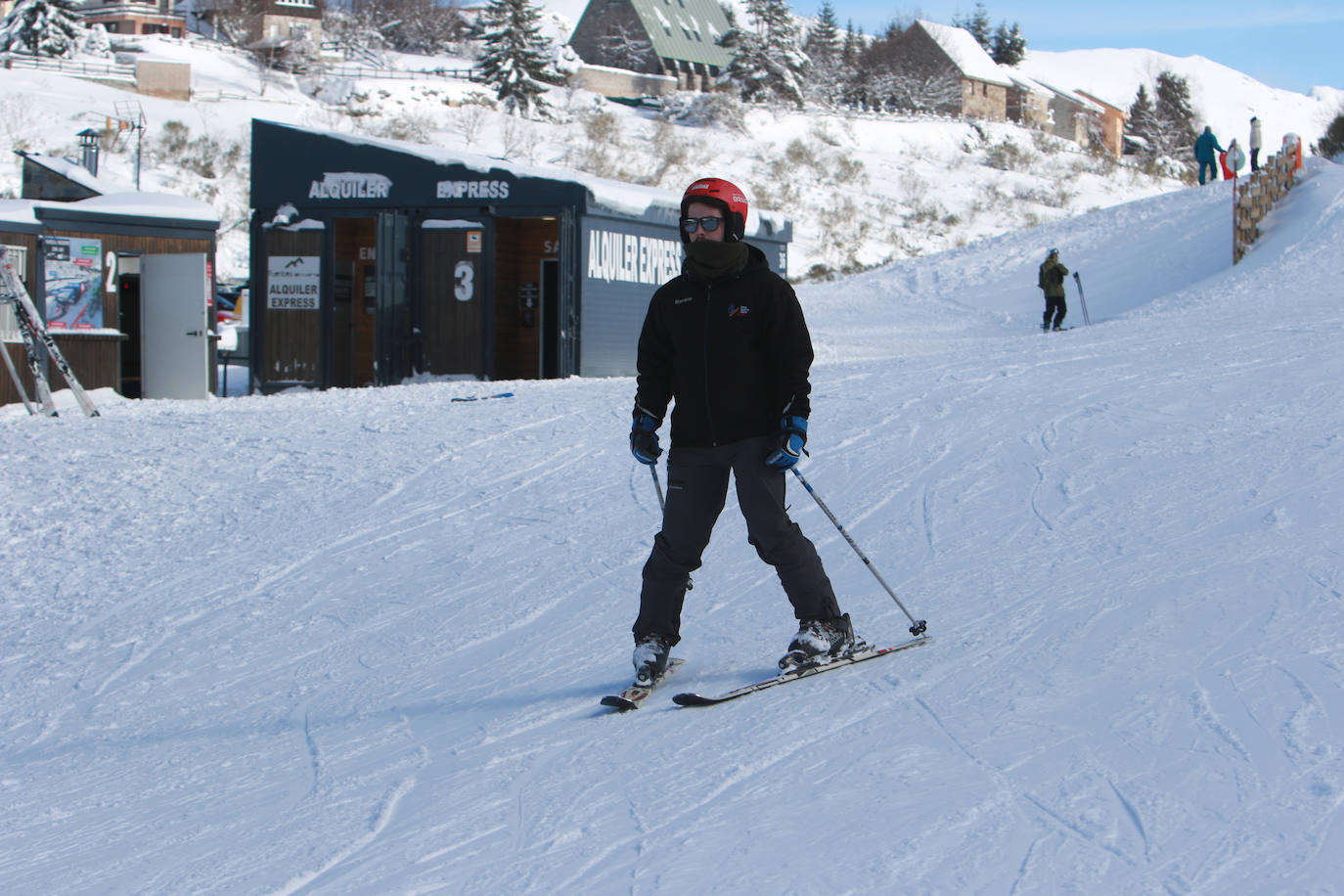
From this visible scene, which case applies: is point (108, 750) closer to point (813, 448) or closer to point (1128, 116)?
point (813, 448)

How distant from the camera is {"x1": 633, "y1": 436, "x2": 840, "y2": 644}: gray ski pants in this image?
15.2ft

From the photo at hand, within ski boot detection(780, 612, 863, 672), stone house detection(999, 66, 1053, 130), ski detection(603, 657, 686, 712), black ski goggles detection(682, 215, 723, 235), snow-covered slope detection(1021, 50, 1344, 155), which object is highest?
snow-covered slope detection(1021, 50, 1344, 155)

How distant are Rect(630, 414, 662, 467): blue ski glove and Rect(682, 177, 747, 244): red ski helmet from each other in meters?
0.67

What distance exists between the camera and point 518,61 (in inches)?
2256

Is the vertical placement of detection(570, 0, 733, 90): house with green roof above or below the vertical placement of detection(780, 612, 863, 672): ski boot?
above

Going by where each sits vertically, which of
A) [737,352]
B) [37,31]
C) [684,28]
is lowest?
[737,352]

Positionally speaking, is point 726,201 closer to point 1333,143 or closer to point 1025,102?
point 1333,143

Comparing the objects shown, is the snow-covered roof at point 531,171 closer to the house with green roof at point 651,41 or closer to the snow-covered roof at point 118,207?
the snow-covered roof at point 118,207

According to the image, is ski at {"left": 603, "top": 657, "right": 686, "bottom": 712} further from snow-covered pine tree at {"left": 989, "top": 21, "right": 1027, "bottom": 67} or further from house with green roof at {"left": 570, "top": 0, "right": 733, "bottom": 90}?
snow-covered pine tree at {"left": 989, "top": 21, "right": 1027, "bottom": 67}

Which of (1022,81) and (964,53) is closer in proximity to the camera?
(964,53)

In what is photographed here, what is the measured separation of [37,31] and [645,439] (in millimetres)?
61260

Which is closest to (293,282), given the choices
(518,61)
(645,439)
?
(645,439)

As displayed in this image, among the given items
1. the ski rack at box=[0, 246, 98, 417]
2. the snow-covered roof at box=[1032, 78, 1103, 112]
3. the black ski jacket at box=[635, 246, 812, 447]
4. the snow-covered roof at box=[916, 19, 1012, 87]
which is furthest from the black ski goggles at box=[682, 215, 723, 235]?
the snow-covered roof at box=[1032, 78, 1103, 112]

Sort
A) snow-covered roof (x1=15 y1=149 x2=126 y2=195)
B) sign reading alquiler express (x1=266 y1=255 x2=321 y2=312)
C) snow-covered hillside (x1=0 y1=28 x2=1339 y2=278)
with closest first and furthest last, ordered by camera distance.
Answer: snow-covered roof (x1=15 y1=149 x2=126 y2=195) → sign reading alquiler express (x1=266 y1=255 x2=321 y2=312) → snow-covered hillside (x1=0 y1=28 x2=1339 y2=278)
